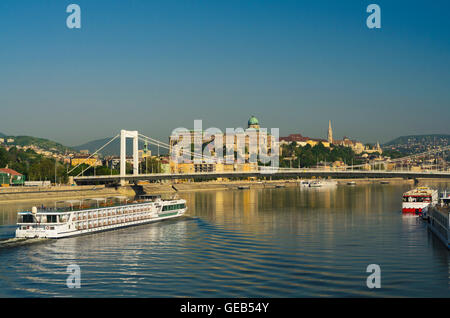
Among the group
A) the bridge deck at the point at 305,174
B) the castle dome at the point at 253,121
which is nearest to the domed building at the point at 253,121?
the castle dome at the point at 253,121

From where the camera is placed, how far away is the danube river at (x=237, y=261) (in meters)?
18.7

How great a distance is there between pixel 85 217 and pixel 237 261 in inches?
514

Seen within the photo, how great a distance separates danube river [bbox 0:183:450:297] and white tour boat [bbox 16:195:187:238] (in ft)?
2.87

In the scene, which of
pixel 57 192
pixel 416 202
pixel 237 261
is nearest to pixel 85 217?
A: pixel 237 261

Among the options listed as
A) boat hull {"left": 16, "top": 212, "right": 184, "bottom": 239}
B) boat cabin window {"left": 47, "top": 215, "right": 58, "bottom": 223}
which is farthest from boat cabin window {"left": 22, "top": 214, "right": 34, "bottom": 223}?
boat cabin window {"left": 47, "top": 215, "right": 58, "bottom": 223}

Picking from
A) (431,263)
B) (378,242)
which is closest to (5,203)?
(378,242)

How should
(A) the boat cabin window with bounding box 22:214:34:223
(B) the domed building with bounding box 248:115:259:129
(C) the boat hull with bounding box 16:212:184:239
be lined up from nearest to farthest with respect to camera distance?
(C) the boat hull with bounding box 16:212:184:239 → (A) the boat cabin window with bounding box 22:214:34:223 → (B) the domed building with bounding box 248:115:259:129

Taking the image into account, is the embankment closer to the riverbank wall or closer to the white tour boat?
the riverbank wall

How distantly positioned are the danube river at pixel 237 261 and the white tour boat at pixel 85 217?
88 cm

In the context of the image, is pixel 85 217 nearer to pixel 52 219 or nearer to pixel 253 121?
pixel 52 219

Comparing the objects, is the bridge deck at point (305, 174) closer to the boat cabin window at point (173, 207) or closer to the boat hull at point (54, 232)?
the boat cabin window at point (173, 207)

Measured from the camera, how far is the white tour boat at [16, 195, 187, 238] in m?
30.5
